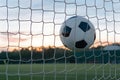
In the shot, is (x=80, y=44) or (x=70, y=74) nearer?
(x=80, y=44)

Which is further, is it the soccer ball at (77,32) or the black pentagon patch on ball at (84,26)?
the black pentagon patch on ball at (84,26)

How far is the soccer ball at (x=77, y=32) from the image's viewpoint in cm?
592

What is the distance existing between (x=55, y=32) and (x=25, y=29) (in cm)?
52

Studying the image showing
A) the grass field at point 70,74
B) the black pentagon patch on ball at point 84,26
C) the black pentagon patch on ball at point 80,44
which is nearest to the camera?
the black pentagon patch on ball at point 80,44

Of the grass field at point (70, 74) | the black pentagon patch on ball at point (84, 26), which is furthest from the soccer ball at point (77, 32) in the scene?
the grass field at point (70, 74)

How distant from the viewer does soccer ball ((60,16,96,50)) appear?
19.4 feet

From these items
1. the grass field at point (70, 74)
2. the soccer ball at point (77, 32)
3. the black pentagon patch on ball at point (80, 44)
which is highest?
the soccer ball at point (77, 32)

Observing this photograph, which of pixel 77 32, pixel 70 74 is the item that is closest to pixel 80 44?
pixel 77 32

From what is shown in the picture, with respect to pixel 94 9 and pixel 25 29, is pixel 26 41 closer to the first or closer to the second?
pixel 25 29

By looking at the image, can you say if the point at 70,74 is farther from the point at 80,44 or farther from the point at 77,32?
the point at 80,44

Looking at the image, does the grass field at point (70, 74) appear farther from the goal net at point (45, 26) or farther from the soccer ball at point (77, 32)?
the goal net at point (45, 26)

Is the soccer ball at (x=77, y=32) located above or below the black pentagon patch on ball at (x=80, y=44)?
above

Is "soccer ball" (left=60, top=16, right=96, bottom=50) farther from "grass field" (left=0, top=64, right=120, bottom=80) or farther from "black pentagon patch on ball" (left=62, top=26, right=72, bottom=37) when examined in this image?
"grass field" (left=0, top=64, right=120, bottom=80)

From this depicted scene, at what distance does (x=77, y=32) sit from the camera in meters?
6.12
